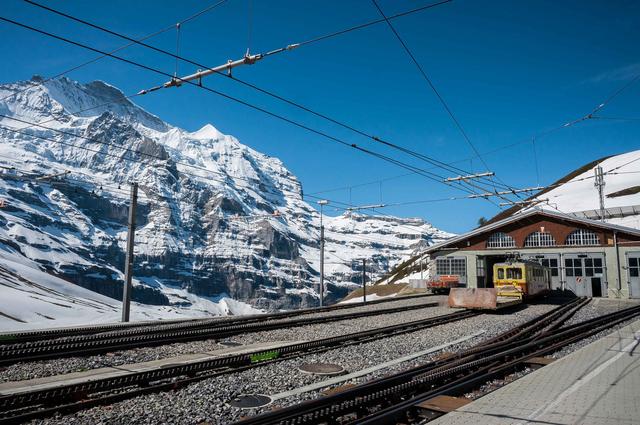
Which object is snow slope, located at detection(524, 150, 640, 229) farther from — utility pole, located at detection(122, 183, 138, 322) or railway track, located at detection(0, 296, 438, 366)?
railway track, located at detection(0, 296, 438, 366)

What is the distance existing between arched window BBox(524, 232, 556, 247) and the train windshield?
51.9 feet

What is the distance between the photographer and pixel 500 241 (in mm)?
47969

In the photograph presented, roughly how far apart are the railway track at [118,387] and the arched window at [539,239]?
39132mm

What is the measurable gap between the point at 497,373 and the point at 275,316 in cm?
1454

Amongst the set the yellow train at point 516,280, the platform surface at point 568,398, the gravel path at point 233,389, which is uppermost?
the yellow train at point 516,280

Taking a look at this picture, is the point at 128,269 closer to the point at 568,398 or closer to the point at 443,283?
the point at 568,398

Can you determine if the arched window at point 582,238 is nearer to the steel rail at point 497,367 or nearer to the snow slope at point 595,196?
the steel rail at point 497,367

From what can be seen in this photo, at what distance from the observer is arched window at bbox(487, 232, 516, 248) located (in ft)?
155

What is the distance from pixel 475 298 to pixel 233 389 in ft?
63.2

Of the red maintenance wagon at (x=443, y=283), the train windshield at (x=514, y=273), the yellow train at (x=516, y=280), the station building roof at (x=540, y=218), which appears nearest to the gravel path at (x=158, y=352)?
the yellow train at (x=516, y=280)

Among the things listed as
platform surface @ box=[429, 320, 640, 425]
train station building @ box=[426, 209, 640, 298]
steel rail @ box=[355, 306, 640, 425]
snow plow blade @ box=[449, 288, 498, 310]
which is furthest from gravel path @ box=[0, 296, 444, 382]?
train station building @ box=[426, 209, 640, 298]

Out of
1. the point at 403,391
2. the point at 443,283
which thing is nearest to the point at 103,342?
the point at 403,391

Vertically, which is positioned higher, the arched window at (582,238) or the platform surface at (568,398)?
the arched window at (582,238)

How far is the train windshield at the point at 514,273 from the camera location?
31.4m
